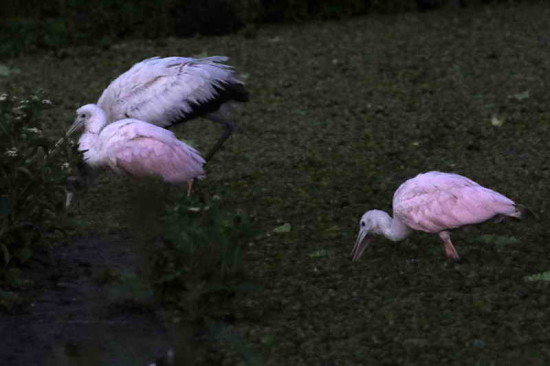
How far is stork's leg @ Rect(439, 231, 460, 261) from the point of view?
5.93 meters

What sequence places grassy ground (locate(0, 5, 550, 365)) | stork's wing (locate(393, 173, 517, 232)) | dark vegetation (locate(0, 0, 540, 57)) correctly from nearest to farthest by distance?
grassy ground (locate(0, 5, 550, 365)), stork's wing (locate(393, 173, 517, 232)), dark vegetation (locate(0, 0, 540, 57))

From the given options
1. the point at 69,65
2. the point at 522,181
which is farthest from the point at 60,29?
the point at 522,181

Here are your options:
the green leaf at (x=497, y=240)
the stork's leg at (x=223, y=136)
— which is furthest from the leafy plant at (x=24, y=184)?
Result: the stork's leg at (x=223, y=136)

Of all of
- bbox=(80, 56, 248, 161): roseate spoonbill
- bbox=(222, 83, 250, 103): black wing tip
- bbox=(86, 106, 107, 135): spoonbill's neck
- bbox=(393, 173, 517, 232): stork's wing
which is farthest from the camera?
bbox=(222, 83, 250, 103): black wing tip

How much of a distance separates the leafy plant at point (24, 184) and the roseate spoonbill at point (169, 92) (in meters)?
1.69

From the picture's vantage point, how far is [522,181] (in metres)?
7.55

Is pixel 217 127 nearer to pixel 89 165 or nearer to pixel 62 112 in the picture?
pixel 62 112

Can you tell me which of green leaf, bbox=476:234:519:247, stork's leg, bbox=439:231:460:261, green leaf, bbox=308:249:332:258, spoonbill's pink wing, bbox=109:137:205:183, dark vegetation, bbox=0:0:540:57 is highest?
spoonbill's pink wing, bbox=109:137:205:183

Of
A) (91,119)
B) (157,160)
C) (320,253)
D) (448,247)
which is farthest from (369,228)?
(91,119)

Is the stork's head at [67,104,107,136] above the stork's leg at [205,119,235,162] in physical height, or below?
above

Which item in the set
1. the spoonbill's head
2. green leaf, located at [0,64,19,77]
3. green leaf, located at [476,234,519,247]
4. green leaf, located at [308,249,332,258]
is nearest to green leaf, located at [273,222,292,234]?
green leaf, located at [308,249,332,258]

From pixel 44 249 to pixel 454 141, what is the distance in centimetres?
369

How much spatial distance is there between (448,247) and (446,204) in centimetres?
24

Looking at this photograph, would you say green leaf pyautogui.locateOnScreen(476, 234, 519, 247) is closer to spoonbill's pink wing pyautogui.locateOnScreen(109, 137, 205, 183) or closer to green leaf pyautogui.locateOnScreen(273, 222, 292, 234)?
green leaf pyautogui.locateOnScreen(273, 222, 292, 234)
